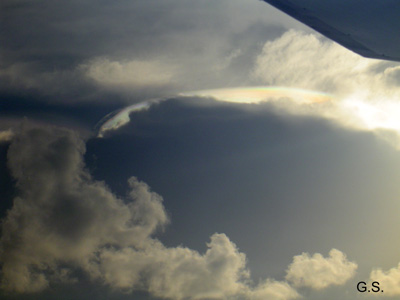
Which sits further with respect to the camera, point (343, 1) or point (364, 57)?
point (364, 57)

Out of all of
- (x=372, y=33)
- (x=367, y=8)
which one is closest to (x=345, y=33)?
(x=372, y=33)

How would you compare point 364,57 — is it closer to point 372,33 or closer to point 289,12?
point 372,33

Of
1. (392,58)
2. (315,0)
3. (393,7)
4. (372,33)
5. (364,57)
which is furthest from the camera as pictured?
(364,57)

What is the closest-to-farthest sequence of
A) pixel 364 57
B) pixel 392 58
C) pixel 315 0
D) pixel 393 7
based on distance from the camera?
pixel 393 7 → pixel 315 0 → pixel 392 58 → pixel 364 57

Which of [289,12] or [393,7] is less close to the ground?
[289,12]

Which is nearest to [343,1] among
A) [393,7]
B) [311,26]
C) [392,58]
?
[393,7]

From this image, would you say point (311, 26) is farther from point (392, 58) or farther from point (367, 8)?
point (392, 58)

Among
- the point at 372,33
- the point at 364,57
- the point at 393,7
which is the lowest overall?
the point at 393,7
